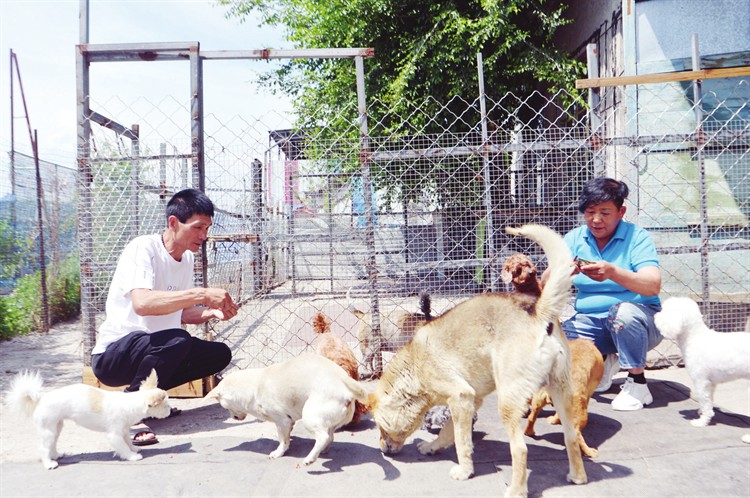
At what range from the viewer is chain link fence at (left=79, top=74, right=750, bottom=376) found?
15.1 ft

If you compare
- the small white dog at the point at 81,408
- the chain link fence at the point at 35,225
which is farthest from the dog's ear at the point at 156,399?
the chain link fence at the point at 35,225

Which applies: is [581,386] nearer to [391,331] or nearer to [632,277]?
[632,277]

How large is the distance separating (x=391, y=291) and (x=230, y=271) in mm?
3517

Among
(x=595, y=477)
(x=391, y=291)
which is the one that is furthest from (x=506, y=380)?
(x=391, y=291)

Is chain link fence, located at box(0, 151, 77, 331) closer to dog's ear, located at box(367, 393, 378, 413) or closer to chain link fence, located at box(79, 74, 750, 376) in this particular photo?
chain link fence, located at box(79, 74, 750, 376)

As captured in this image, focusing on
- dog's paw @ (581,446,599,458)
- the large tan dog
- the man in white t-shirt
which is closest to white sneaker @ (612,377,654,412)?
dog's paw @ (581,446,599,458)

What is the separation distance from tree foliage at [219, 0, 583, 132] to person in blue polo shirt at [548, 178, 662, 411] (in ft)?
17.3

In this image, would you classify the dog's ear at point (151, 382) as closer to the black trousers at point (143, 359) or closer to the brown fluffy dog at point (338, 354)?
the black trousers at point (143, 359)

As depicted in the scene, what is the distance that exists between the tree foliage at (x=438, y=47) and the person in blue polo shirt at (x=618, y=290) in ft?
17.3

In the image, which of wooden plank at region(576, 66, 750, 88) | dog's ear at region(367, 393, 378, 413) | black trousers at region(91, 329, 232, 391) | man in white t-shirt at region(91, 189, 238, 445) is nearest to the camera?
dog's ear at region(367, 393, 378, 413)

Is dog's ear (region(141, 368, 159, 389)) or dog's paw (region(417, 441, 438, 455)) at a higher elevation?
dog's ear (region(141, 368, 159, 389))

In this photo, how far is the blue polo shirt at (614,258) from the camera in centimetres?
370

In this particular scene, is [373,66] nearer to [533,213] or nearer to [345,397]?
[533,213]

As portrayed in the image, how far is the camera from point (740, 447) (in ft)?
10.0
